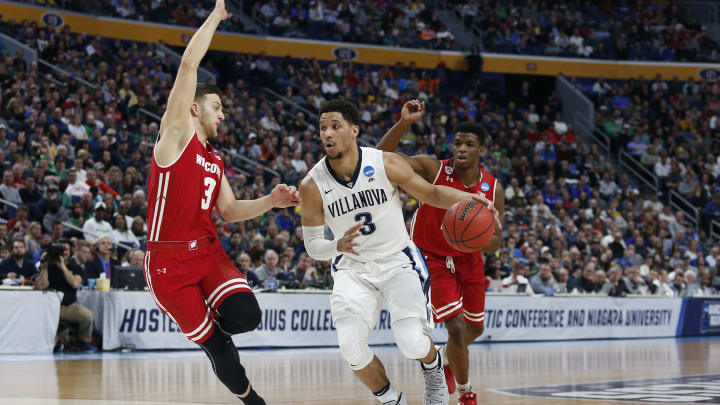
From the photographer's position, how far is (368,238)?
6.64 m

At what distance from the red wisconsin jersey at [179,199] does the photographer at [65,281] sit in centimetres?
764

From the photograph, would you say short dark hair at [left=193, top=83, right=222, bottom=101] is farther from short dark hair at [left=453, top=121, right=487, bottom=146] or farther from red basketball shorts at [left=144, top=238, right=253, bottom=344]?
short dark hair at [left=453, top=121, right=487, bottom=146]

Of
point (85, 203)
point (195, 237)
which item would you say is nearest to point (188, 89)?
point (195, 237)

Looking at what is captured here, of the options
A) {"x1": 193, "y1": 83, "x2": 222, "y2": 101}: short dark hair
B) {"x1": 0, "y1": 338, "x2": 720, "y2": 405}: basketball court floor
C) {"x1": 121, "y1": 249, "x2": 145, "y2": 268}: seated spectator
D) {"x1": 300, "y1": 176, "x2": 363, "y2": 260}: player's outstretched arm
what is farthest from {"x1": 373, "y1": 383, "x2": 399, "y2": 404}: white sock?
{"x1": 121, "y1": 249, "x2": 145, "y2": 268}: seated spectator

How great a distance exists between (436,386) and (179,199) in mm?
2331

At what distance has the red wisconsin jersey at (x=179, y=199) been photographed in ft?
20.0

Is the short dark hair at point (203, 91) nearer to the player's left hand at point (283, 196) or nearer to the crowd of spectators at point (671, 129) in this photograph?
the player's left hand at point (283, 196)

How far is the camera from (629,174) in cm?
3012

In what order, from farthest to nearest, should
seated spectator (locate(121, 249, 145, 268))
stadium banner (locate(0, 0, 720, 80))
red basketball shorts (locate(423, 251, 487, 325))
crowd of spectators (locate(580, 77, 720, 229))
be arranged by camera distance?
crowd of spectators (locate(580, 77, 720, 229)) → stadium banner (locate(0, 0, 720, 80)) → seated spectator (locate(121, 249, 145, 268)) → red basketball shorts (locate(423, 251, 487, 325))

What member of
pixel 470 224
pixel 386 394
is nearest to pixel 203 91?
pixel 470 224

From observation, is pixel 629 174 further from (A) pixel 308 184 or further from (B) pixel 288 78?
(A) pixel 308 184

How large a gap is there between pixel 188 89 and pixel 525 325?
43.9ft

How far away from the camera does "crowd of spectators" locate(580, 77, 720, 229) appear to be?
28609 millimetres

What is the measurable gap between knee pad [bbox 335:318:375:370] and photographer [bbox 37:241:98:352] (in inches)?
309
